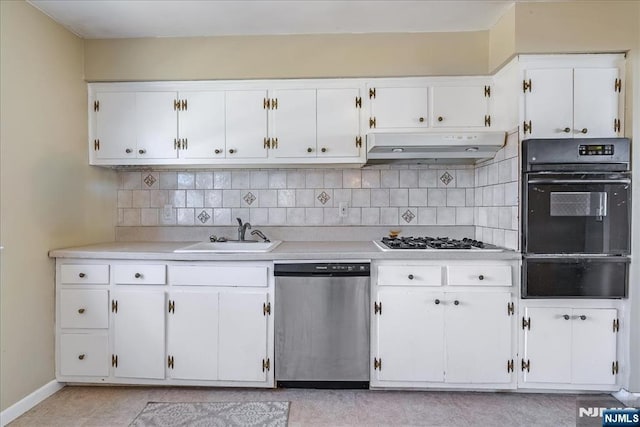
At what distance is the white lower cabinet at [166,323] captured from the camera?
2307 millimetres

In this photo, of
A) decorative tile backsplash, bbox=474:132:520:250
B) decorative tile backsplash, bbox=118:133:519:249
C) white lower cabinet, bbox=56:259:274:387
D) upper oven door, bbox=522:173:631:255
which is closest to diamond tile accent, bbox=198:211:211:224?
decorative tile backsplash, bbox=118:133:519:249

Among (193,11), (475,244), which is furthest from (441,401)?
(193,11)

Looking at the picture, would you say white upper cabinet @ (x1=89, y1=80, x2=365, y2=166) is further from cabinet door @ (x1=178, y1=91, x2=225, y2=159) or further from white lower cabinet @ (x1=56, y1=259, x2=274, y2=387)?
white lower cabinet @ (x1=56, y1=259, x2=274, y2=387)

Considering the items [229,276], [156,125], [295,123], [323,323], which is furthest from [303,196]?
[156,125]

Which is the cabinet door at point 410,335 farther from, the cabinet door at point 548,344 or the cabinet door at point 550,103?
the cabinet door at point 550,103

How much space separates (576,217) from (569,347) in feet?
2.59

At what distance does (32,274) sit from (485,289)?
275cm

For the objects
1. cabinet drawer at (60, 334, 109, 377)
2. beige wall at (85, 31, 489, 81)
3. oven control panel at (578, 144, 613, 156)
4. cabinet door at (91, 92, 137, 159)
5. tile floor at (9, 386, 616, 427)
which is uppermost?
beige wall at (85, 31, 489, 81)

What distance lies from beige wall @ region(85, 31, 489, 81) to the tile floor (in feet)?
6.98

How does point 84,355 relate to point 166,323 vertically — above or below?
below

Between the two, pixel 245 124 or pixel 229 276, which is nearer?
pixel 229 276

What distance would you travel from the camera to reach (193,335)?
7.62 ft

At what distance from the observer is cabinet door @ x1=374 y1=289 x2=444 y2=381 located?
2.27 metres

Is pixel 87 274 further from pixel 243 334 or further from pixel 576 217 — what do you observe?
pixel 576 217
